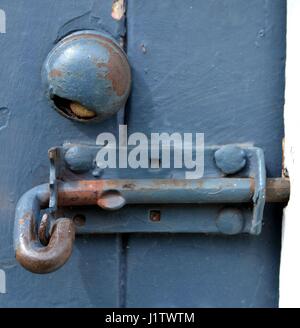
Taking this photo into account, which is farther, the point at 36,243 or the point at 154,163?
the point at 154,163

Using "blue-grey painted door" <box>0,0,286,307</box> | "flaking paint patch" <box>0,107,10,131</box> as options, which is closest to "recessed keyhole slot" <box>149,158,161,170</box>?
"blue-grey painted door" <box>0,0,286,307</box>

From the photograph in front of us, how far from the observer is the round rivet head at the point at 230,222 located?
2.12 ft

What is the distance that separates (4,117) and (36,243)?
19 centimetres

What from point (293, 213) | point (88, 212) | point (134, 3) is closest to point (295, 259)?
point (293, 213)

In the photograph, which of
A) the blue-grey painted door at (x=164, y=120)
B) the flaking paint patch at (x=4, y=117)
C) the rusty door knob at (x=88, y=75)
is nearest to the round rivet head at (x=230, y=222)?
the blue-grey painted door at (x=164, y=120)

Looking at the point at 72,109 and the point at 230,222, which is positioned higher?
the point at 72,109

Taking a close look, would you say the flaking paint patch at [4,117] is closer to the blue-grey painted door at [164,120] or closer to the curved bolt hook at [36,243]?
the blue-grey painted door at [164,120]

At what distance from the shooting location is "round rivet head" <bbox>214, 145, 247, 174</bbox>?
2.08ft

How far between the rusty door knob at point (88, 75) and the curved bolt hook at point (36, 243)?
0.13 meters

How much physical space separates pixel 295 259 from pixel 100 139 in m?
0.28

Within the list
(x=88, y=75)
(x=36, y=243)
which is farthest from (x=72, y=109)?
(x=36, y=243)

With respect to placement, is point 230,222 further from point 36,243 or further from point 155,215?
point 36,243

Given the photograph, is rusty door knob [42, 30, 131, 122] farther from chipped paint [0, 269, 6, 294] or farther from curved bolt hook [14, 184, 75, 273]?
chipped paint [0, 269, 6, 294]

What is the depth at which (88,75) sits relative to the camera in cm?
58
